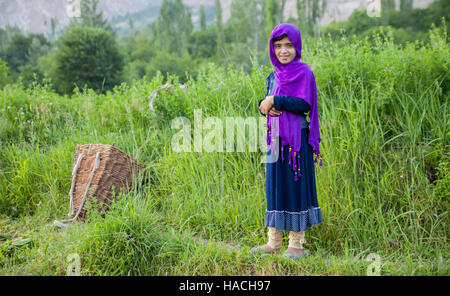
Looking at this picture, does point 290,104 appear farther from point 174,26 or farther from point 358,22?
point 174,26

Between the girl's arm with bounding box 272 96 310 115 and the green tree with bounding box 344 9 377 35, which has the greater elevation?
the green tree with bounding box 344 9 377 35

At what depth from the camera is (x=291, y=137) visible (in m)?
2.35

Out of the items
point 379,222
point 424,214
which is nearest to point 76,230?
point 379,222

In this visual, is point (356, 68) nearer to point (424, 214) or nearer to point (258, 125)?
point (258, 125)

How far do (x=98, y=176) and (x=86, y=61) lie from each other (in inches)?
886

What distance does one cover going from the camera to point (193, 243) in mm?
2719

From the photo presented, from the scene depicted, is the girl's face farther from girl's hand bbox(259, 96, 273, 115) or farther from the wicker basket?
the wicker basket

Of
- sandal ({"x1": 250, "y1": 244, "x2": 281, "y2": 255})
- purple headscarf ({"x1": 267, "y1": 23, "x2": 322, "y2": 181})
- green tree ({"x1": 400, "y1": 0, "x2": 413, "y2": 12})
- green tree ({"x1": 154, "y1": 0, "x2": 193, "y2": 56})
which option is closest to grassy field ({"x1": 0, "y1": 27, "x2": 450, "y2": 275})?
sandal ({"x1": 250, "y1": 244, "x2": 281, "y2": 255})

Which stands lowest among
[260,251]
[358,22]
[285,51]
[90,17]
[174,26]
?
[260,251]

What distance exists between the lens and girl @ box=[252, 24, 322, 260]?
91.2 inches

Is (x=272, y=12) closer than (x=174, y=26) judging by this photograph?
Yes

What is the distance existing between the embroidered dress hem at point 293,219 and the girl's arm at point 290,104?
0.76 metres

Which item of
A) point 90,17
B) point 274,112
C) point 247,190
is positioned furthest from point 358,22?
point 90,17

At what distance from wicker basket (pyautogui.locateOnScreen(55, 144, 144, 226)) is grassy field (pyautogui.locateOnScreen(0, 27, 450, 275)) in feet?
0.87
